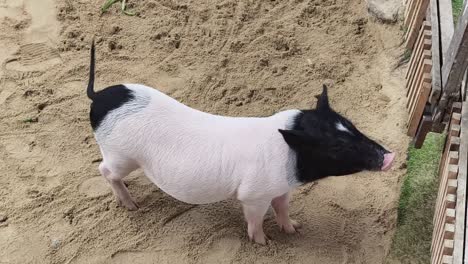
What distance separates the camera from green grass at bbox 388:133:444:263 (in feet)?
15.0

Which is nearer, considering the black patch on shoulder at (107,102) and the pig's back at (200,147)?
the pig's back at (200,147)

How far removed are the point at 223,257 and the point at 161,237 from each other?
18.0 inches

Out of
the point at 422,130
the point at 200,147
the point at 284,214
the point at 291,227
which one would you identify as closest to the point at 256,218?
the point at 284,214

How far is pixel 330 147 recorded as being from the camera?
12.8ft

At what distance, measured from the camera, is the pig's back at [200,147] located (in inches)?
160

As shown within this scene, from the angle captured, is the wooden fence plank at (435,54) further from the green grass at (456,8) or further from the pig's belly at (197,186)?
the pig's belly at (197,186)

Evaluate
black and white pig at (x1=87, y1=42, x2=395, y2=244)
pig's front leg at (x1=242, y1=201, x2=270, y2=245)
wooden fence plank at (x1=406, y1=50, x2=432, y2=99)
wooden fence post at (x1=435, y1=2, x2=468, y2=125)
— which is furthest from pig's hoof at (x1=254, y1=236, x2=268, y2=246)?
wooden fence plank at (x1=406, y1=50, x2=432, y2=99)

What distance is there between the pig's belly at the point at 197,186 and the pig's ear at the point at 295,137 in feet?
1.55

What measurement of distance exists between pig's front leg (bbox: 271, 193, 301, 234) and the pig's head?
428 millimetres

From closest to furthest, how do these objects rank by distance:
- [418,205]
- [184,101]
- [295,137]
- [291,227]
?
[295,137] < [291,227] < [418,205] < [184,101]

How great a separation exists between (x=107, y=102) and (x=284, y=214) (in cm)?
139

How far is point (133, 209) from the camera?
186 inches

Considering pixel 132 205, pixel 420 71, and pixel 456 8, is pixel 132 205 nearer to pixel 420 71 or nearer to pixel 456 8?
pixel 420 71

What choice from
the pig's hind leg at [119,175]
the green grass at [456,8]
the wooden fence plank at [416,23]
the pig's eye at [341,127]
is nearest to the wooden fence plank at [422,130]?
the wooden fence plank at [416,23]
